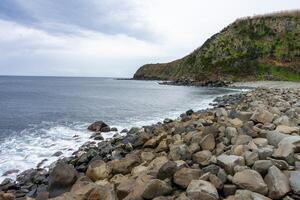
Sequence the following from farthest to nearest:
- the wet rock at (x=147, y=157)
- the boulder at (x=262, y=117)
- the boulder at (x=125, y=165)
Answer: the boulder at (x=262, y=117), the wet rock at (x=147, y=157), the boulder at (x=125, y=165)

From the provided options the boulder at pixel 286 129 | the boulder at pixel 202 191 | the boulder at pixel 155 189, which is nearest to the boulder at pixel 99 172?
the boulder at pixel 155 189

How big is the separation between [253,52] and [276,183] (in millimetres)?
94069

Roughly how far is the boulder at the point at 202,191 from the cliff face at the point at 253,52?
83589mm

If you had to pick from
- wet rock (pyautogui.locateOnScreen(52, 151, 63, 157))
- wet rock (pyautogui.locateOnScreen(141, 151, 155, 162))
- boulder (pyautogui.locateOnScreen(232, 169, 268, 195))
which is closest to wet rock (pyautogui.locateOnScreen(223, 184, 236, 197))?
boulder (pyautogui.locateOnScreen(232, 169, 268, 195))

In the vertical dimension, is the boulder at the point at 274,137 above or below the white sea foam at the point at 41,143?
above

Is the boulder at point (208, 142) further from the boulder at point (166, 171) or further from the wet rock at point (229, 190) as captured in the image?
the wet rock at point (229, 190)

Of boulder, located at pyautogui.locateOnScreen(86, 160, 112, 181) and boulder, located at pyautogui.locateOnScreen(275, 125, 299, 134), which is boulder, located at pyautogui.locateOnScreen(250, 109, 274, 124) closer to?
boulder, located at pyautogui.locateOnScreen(275, 125, 299, 134)

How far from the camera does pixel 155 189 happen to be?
8.05m

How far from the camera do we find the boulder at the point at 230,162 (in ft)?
28.6

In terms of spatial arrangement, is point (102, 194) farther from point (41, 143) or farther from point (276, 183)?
point (41, 143)

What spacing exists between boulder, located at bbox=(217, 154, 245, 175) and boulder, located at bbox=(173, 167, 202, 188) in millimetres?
663

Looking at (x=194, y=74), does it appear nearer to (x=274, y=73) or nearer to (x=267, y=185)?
(x=274, y=73)

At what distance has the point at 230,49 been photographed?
10125 cm

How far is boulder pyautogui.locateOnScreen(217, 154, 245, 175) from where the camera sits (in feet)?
28.6
